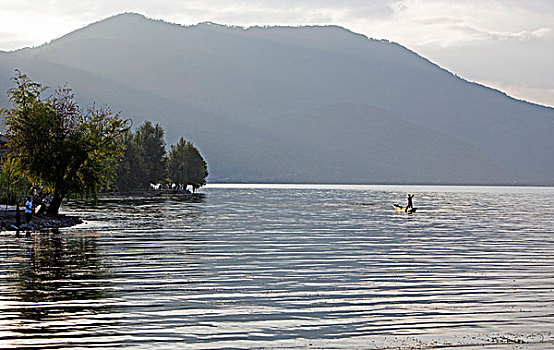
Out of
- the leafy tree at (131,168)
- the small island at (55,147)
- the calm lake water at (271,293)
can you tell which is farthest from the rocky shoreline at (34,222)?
the leafy tree at (131,168)

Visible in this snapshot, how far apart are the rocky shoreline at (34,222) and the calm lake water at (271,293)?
7475mm

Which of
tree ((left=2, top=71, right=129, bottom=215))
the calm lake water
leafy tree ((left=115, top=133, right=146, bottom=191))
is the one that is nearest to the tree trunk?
tree ((left=2, top=71, right=129, bottom=215))

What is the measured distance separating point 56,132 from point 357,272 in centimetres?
4525

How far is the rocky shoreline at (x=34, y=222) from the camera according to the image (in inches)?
2338

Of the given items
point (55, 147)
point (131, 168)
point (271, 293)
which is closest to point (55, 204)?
point (55, 147)

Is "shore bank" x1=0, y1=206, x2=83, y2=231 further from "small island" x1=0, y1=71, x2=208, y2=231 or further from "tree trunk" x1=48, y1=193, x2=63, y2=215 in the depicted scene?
"tree trunk" x1=48, y1=193, x2=63, y2=215

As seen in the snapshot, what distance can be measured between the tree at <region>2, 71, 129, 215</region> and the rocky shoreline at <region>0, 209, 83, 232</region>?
10.5ft

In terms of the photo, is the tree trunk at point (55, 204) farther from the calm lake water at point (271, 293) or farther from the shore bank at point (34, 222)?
the calm lake water at point (271, 293)

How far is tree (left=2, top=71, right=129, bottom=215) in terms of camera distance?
70125mm

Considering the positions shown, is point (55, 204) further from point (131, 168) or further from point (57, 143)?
point (131, 168)

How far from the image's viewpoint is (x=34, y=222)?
63.1 metres

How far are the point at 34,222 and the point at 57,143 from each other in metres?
10.3

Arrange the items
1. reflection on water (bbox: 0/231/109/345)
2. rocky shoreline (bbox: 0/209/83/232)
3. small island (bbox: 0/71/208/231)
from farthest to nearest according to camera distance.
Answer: small island (bbox: 0/71/208/231)
rocky shoreline (bbox: 0/209/83/232)
reflection on water (bbox: 0/231/109/345)

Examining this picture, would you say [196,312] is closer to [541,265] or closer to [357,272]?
[357,272]
